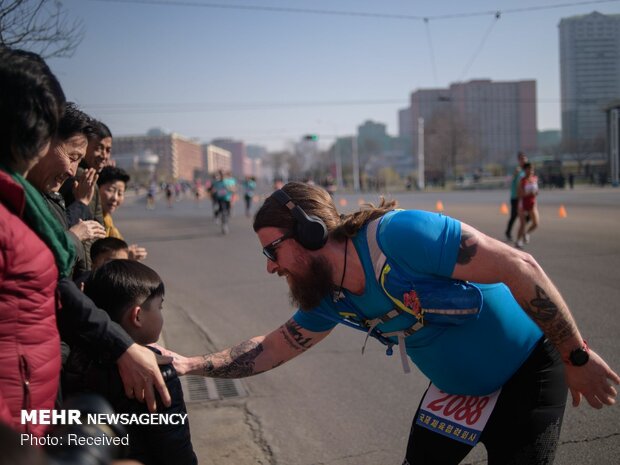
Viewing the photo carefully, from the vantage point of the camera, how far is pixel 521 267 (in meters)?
2.00

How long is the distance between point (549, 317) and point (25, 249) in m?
1.65

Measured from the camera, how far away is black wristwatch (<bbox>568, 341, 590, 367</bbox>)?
207cm

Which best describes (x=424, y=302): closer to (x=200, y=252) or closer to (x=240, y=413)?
(x=240, y=413)

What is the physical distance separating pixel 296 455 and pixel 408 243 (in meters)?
2.19

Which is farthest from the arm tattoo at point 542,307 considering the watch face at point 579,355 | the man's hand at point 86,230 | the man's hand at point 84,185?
the man's hand at point 84,185

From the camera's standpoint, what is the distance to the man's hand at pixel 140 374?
182 cm

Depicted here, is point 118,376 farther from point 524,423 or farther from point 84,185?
point 84,185

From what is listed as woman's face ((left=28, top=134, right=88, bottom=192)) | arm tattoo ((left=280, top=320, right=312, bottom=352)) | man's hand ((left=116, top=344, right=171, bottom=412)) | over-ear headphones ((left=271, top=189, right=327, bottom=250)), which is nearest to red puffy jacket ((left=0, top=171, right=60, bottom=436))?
man's hand ((left=116, top=344, right=171, bottom=412))

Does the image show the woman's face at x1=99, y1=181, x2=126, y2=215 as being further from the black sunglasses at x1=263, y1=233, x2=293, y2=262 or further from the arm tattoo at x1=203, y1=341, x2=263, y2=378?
the black sunglasses at x1=263, y1=233, x2=293, y2=262

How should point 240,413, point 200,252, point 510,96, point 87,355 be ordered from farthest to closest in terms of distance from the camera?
point 510,96, point 200,252, point 240,413, point 87,355

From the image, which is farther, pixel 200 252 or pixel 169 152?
pixel 169 152

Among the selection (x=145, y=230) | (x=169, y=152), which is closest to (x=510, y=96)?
(x=145, y=230)

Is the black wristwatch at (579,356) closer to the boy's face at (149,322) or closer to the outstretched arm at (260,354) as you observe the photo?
the outstretched arm at (260,354)

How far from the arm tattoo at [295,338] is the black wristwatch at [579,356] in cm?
106
